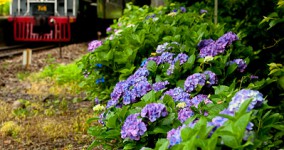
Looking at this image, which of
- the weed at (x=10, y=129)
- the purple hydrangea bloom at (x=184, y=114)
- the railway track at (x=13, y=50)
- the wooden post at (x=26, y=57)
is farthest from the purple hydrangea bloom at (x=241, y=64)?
the railway track at (x=13, y=50)

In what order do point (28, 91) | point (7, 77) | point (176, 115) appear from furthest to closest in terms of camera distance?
point (7, 77), point (28, 91), point (176, 115)

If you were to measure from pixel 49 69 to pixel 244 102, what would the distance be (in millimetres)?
8076

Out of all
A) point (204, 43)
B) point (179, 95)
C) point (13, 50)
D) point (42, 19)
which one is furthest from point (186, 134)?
point (42, 19)

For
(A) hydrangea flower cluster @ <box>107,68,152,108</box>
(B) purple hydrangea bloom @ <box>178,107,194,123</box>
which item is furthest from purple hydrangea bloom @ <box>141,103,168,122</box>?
(A) hydrangea flower cluster @ <box>107,68,152,108</box>

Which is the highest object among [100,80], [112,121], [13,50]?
[112,121]

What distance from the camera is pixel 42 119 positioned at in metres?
5.94

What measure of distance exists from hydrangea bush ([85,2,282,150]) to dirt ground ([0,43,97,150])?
52cm

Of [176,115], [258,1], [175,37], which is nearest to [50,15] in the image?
[258,1]

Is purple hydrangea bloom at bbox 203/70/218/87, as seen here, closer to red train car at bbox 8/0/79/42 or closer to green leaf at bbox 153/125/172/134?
green leaf at bbox 153/125/172/134

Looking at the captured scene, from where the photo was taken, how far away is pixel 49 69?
9.91 meters

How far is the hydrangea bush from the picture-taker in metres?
2.04

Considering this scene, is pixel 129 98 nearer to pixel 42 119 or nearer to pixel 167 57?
pixel 167 57

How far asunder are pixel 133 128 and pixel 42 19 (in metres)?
14.5

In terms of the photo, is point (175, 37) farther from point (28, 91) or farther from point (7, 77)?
point (7, 77)
